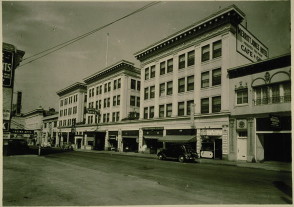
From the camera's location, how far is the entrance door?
2303 cm

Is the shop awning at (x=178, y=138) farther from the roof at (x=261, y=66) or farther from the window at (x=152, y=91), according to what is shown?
the roof at (x=261, y=66)

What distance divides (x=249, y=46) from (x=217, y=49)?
364 centimetres

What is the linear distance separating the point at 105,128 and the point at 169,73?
59.3 ft

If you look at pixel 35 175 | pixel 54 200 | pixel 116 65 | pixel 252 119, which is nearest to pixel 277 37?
pixel 252 119

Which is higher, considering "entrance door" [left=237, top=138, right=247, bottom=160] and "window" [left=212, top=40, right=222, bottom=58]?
"window" [left=212, top=40, right=222, bottom=58]

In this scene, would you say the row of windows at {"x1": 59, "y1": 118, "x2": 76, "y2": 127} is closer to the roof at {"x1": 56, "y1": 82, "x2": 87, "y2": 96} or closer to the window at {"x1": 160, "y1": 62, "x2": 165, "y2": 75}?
the roof at {"x1": 56, "y1": 82, "x2": 87, "y2": 96}

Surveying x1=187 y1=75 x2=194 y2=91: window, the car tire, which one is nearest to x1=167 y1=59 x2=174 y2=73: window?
x1=187 y1=75 x2=194 y2=91: window

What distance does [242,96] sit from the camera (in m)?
23.6

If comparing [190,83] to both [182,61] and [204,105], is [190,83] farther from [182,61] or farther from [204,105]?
[204,105]

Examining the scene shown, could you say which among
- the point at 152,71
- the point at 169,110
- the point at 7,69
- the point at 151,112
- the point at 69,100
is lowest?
the point at 151,112

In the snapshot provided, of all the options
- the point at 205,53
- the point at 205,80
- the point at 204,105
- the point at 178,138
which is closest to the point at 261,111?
the point at 204,105

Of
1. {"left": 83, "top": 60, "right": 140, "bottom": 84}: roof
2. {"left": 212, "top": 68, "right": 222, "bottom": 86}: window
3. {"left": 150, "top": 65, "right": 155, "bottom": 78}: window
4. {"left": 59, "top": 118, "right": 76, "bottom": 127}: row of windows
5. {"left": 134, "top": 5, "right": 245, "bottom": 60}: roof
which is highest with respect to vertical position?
{"left": 134, "top": 5, "right": 245, "bottom": 60}: roof

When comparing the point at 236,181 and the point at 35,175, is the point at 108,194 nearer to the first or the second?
the point at 35,175

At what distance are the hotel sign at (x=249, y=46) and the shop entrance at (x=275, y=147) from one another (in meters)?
8.96
